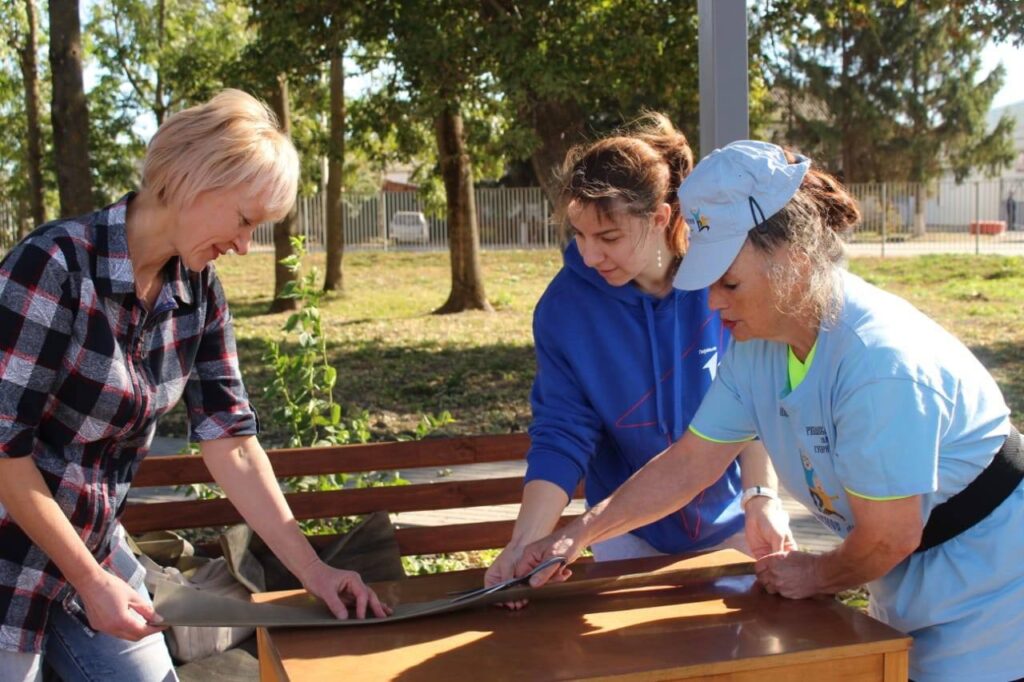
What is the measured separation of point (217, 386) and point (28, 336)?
517 millimetres

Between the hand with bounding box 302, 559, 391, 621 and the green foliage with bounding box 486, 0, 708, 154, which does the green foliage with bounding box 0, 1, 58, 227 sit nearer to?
the green foliage with bounding box 486, 0, 708, 154

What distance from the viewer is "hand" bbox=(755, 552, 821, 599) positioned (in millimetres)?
2229

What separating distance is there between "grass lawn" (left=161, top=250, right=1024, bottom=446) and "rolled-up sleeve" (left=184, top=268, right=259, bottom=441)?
142 centimetres

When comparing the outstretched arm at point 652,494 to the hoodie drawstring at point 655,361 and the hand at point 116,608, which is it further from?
the hand at point 116,608

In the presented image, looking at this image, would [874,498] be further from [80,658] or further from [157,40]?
[157,40]

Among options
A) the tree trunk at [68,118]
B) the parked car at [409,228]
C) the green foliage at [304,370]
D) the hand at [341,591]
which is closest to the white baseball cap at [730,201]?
the hand at [341,591]

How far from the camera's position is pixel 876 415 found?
6.01 feet

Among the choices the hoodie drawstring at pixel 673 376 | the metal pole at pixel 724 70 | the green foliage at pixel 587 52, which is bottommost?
the hoodie drawstring at pixel 673 376

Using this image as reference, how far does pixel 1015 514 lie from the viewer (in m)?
1.97

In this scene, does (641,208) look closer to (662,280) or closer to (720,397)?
(662,280)

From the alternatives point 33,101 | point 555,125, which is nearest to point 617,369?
point 555,125

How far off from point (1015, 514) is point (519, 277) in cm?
2087

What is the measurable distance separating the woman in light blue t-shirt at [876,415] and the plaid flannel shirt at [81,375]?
1036 mm

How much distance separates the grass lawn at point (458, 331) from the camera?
9.91 meters
